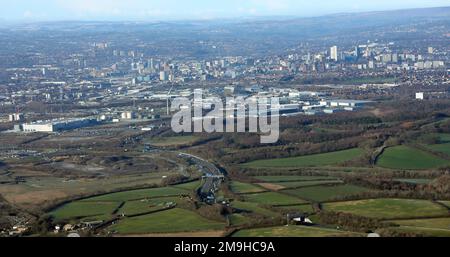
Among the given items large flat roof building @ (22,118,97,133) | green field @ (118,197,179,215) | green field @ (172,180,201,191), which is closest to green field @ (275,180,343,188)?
green field @ (172,180,201,191)

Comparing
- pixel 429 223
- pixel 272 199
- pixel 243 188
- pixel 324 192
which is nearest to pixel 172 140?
pixel 243 188

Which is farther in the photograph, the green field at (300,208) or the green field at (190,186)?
the green field at (190,186)

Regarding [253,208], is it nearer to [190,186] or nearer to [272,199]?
[272,199]

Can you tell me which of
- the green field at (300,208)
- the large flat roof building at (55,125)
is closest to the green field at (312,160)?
the green field at (300,208)

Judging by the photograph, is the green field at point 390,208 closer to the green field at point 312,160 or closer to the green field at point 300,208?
the green field at point 300,208

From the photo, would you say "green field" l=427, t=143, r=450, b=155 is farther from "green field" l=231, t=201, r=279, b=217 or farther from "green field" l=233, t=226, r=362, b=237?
"green field" l=233, t=226, r=362, b=237
